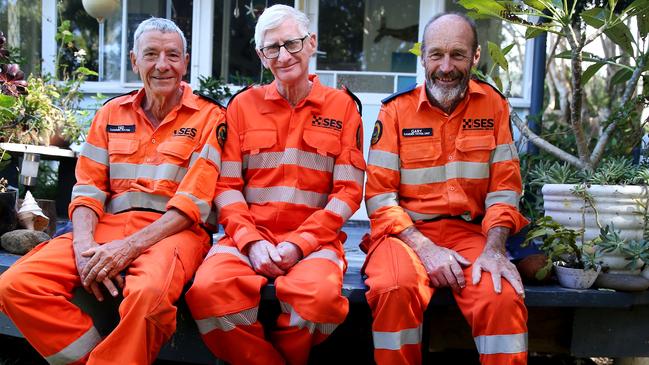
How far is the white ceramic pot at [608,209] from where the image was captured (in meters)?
2.77

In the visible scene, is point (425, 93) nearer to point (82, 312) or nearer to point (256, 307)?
point (256, 307)

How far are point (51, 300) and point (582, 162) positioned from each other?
110 inches

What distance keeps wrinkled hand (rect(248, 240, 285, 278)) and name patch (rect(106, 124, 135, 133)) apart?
2.92 ft

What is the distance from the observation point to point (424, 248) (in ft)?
8.64

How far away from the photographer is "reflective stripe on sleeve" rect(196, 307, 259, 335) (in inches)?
96.9

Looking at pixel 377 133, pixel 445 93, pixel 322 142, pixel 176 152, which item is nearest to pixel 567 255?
pixel 445 93

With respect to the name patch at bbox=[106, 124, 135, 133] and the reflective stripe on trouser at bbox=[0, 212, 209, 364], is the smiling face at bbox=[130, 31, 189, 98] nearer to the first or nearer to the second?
the name patch at bbox=[106, 124, 135, 133]

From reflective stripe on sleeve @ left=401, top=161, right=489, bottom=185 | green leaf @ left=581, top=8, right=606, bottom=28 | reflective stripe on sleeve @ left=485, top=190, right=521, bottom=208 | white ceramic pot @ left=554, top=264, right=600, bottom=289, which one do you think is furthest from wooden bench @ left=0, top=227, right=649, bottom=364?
green leaf @ left=581, top=8, right=606, bottom=28

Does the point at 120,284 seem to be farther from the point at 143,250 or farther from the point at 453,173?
the point at 453,173

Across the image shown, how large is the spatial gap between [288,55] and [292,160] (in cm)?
48

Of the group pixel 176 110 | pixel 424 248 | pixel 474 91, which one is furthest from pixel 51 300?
pixel 474 91

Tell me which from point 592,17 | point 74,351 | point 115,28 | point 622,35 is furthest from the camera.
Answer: point 115,28

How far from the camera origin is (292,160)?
285cm

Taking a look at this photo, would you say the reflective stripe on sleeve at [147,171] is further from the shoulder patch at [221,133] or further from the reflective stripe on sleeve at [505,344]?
the reflective stripe on sleeve at [505,344]
